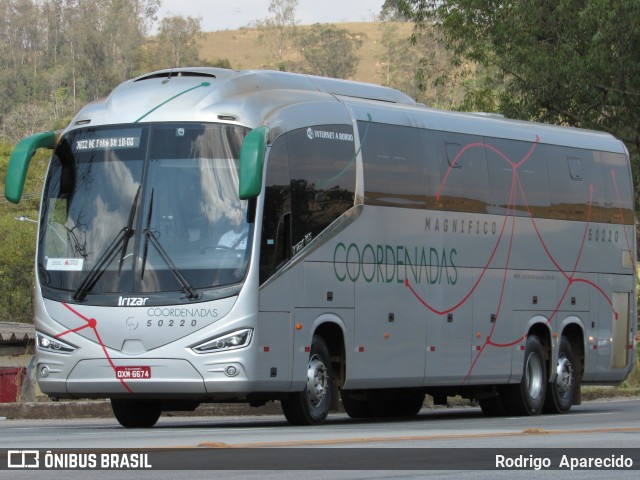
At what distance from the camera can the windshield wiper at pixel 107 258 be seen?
53.3ft

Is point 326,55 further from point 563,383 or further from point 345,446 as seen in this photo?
point 345,446

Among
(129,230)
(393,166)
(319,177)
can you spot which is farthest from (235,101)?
(393,166)

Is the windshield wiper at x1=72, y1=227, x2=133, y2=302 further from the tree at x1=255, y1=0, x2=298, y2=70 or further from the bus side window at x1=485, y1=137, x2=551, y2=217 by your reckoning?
the tree at x1=255, y1=0, x2=298, y2=70

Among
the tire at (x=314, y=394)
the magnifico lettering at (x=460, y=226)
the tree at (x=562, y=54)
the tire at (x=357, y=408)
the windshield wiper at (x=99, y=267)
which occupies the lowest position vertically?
the tire at (x=357, y=408)

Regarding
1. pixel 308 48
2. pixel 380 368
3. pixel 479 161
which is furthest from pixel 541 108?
pixel 308 48

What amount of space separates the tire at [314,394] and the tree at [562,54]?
59.2 feet

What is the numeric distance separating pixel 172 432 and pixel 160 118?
3568 mm

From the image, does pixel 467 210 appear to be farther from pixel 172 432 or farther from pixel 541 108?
pixel 541 108

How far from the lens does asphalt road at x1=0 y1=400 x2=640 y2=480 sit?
985 cm

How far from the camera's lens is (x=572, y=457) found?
11.3m

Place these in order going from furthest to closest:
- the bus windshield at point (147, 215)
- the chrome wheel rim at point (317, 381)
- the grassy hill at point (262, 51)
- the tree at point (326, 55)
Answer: the grassy hill at point (262, 51) → the tree at point (326, 55) → the chrome wheel rim at point (317, 381) → the bus windshield at point (147, 215)

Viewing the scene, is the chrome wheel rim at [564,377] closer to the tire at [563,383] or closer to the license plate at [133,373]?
the tire at [563,383]

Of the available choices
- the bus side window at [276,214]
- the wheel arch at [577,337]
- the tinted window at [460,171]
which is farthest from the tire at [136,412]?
the wheel arch at [577,337]

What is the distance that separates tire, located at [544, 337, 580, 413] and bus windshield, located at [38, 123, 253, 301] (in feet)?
25.3
